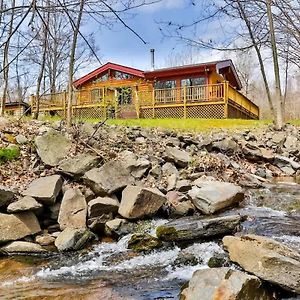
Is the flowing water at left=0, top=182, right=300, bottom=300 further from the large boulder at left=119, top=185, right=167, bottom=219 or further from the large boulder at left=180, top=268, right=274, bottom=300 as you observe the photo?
the large boulder at left=180, top=268, right=274, bottom=300

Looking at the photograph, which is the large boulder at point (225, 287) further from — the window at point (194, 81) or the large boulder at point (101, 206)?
the window at point (194, 81)

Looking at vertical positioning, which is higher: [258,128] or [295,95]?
[295,95]

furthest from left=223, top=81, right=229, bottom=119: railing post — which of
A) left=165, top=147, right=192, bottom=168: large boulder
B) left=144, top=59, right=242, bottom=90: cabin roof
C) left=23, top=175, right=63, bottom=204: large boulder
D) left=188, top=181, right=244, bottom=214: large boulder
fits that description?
left=23, top=175, right=63, bottom=204: large boulder

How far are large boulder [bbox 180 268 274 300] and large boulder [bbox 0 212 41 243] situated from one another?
2.87 m

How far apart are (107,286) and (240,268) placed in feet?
4.62

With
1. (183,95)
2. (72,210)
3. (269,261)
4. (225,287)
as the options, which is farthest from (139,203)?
(183,95)

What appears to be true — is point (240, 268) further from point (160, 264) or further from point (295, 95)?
point (295, 95)

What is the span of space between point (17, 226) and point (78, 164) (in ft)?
5.96

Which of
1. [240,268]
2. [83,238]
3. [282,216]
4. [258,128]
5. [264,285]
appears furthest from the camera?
[258,128]

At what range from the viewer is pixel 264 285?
10.8 feet

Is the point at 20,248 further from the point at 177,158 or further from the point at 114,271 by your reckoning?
the point at 177,158

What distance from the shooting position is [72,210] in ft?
18.9

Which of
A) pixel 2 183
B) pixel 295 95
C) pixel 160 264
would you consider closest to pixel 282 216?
pixel 160 264

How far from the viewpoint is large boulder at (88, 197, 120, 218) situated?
5789 millimetres
